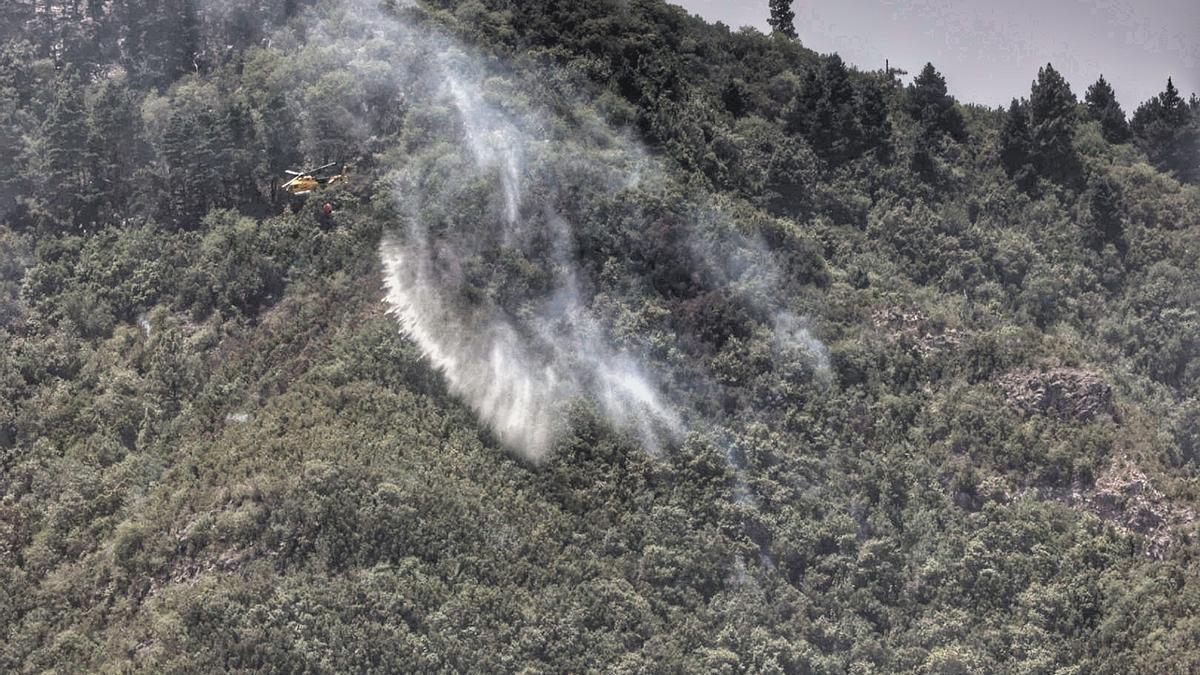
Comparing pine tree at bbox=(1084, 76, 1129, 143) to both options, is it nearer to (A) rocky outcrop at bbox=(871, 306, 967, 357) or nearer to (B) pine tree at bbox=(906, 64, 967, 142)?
(B) pine tree at bbox=(906, 64, 967, 142)

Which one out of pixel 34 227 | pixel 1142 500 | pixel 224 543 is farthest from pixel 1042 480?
pixel 34 227

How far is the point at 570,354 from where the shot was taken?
331 feet

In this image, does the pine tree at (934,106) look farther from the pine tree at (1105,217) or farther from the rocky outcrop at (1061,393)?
the rocky outcrop at (1061,393)

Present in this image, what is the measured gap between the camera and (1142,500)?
94.1 m

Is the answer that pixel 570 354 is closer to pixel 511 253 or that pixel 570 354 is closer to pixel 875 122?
pixel 511 253

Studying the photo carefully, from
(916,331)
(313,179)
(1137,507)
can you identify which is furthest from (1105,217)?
(313,179)

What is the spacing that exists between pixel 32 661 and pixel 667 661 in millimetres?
26680

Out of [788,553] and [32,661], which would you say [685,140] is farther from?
[32,661]

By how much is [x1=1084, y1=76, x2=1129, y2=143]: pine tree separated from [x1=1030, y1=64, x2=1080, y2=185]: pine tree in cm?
569

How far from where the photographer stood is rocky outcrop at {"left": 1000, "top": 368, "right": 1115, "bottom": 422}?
98.3m

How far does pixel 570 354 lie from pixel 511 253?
21.3ft

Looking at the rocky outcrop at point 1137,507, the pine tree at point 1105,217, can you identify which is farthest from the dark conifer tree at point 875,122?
the rocky outcrop at point 1137,507

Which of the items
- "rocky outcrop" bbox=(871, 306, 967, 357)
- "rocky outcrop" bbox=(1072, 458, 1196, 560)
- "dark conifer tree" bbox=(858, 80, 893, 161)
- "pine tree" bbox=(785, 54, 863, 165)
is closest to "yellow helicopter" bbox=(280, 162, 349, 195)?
"pine tree" bbox=(785, 54, 863, 165)

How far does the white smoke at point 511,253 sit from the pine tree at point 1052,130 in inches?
804
